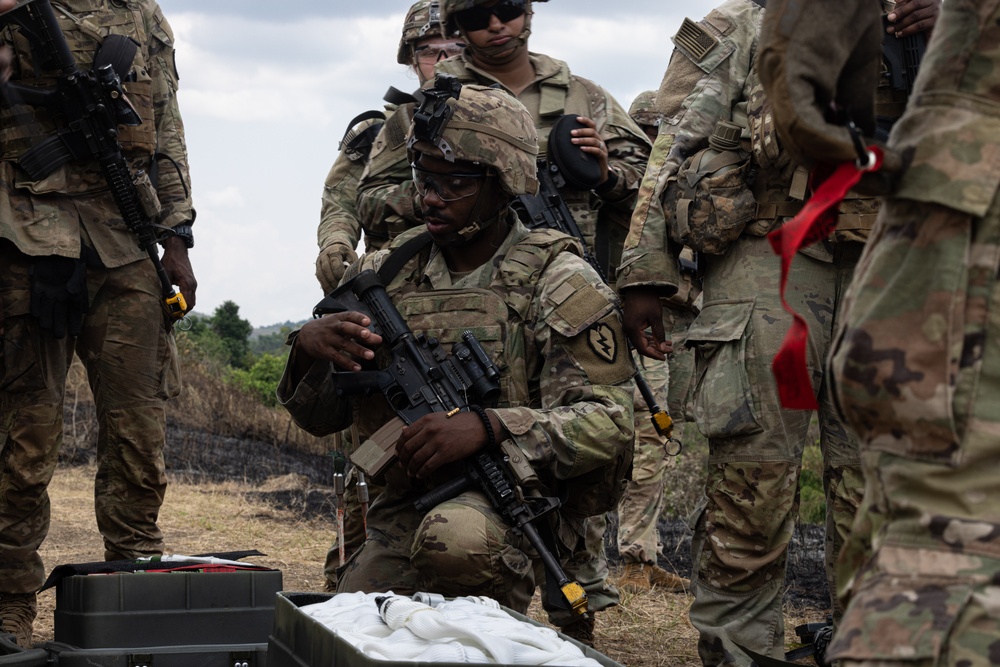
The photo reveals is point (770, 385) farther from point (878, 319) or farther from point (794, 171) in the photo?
point (878, 319)

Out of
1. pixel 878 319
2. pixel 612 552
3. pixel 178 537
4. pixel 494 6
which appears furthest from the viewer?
pixel 178 537

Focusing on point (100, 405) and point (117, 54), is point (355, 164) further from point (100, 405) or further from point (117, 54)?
point (100, 405)

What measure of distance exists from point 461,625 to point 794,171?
77.1 inches

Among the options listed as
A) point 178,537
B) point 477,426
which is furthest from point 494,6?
point 178,537

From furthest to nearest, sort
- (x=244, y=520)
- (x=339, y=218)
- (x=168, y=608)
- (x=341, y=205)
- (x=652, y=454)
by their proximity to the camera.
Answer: (x=244, y=520) → (x=652, y=454) → (x=341, y=205) → (x=339, y=218) → (x=168, y=608)

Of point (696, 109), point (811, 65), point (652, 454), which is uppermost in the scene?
point (696, 109)

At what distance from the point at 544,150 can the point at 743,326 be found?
1737 millimetres

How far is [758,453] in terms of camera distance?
155 inches

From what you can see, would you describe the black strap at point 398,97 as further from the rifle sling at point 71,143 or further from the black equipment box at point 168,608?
the black equipment box at point 168,608

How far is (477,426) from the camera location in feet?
12.7

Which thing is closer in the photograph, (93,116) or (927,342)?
(927,342)

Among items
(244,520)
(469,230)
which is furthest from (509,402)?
(244,520)

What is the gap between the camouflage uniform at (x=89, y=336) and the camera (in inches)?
195

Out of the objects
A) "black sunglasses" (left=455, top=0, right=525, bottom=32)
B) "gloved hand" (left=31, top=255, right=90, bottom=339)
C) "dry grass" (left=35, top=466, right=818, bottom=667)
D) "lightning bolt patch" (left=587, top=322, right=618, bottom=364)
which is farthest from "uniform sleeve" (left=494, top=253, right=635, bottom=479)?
"gloved hand" (left=31, top=255, right=90, bottom=339)
